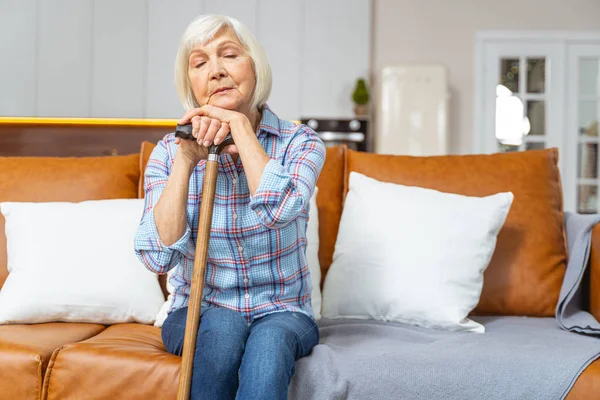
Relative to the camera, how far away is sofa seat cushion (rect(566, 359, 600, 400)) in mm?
1562

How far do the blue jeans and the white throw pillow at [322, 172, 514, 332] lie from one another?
0.45 m

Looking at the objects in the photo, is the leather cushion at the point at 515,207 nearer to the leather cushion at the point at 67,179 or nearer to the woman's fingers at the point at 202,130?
the leather cushion at the point at 67,179

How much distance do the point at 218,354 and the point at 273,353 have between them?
4.5 inches

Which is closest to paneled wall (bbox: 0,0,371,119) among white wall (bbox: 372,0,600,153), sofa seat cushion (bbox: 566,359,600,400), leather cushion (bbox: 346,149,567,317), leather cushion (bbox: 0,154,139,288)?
white wall (bbox: 372,0,600,153)

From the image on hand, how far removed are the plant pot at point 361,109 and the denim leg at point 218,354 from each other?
4992 millimetres

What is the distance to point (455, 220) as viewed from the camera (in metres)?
2.04

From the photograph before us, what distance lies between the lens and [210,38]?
5.51ft

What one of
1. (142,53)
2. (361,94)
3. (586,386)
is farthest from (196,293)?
(142,53)

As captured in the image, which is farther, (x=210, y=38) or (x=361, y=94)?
(x=361, y=94)

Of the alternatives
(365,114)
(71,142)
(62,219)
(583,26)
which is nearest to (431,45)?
(365,114)

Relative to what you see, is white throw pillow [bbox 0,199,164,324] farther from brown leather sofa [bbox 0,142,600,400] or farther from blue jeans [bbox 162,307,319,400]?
blue jeans [bbox 162,307,319,400]

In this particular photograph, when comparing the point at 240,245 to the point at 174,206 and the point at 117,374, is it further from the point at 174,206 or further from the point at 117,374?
the point at 117,374

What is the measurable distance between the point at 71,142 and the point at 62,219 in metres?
4.23

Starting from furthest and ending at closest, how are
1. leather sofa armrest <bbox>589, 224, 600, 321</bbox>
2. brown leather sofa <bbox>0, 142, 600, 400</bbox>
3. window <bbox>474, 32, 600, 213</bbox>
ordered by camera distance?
1. window <bbox>474, 32, 600, 213</bbox>
2. leather sofa armrest <bbox>589, 224, 600, 321</bbox>
3. brown leather sofa <bbox>0, 142, 600, 400</bbox>
